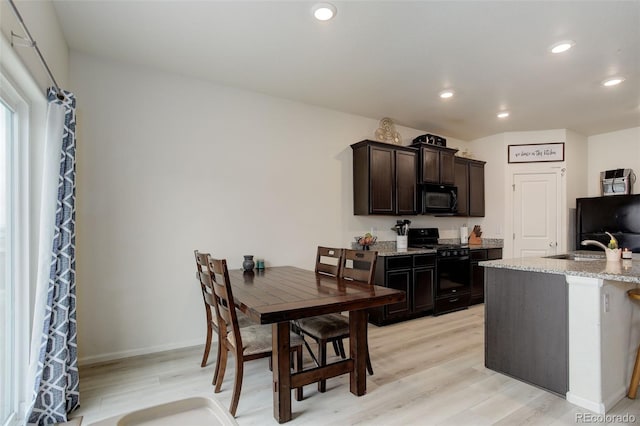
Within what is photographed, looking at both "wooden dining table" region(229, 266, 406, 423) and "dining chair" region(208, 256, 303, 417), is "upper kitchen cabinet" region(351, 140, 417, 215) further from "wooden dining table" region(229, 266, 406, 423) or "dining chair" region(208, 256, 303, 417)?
"dining chair" region(208, 256, 303, 417)

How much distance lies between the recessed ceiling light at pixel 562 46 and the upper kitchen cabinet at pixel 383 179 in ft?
6.41

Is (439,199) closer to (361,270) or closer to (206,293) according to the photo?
(361,270)

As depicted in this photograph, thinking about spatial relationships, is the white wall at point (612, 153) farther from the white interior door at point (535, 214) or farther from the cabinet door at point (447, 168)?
the cabinet door at point (447, 168)

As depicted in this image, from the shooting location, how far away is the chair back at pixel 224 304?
2029 mm

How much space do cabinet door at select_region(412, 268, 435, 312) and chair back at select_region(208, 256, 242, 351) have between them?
259 centimetres

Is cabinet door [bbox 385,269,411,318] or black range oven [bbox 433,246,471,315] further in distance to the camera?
black range oven [bbox 433,246,471,315]

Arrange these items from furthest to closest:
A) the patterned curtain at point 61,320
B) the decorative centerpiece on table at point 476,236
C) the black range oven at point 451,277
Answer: the decorative centerpiece on table at point 476,236 < the black range oven at point 451,277 < the patterned curtain at point 61,320

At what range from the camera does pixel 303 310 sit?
1.85m

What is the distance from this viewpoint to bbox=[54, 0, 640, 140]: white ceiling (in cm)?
225

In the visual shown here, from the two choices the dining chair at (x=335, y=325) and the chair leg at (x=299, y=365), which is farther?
the dining chair at (x=335, y=325)

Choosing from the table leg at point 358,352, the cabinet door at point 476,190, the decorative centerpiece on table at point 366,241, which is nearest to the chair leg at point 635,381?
the table leg at point 358,352

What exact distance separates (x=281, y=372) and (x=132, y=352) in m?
1.81

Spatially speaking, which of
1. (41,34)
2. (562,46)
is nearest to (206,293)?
(41,34)

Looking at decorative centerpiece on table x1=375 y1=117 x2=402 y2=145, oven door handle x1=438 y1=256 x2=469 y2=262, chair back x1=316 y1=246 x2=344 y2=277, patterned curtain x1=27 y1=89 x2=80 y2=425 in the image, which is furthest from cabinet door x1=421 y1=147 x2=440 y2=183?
patterned curtain x1=27 y1=89 x2=80 y2=425
